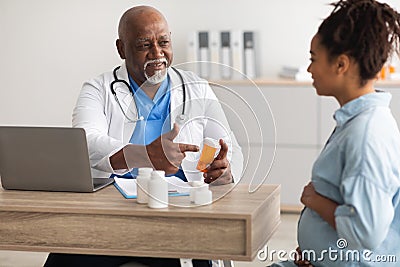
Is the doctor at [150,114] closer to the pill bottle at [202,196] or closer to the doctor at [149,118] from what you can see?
the doctor at [149,118]

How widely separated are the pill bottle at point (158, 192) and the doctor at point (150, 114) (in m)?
0.20

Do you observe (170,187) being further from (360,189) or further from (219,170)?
(360,189)

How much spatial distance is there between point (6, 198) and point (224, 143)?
70 cm

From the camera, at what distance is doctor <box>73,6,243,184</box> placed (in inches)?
97.7

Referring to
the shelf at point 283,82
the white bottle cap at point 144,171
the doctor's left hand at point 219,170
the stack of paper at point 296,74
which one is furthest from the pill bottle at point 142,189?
the stack of paper at point 296,74

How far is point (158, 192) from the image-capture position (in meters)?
2.24

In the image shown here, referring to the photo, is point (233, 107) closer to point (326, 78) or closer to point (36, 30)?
point (326, 78)

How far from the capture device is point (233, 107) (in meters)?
2.50

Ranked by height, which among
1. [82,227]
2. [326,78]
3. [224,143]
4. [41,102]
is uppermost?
[326,78]

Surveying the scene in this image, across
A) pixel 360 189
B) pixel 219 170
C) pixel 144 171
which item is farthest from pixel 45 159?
pixel 360 189

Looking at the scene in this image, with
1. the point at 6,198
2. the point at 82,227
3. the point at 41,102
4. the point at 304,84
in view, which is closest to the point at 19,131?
the point at 6,198

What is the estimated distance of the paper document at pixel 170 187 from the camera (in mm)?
2385

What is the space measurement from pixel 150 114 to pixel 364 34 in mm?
980

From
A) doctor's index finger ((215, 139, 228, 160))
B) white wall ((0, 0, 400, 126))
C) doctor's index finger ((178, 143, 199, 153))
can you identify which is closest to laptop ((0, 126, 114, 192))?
doctor's index finger ((178, 143, 199, 153))
